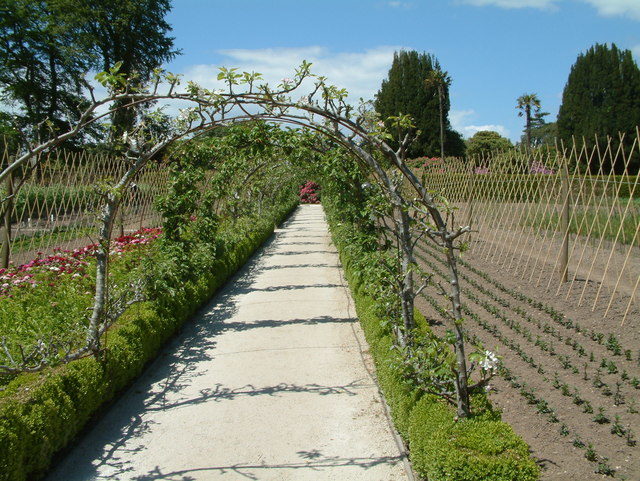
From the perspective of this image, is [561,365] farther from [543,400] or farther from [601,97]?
[601,97]

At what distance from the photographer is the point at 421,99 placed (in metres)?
40.2

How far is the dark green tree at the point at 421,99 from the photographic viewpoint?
39.2 m

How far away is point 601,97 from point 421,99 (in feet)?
41.6

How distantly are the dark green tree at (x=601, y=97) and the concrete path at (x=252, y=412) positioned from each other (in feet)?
88.7

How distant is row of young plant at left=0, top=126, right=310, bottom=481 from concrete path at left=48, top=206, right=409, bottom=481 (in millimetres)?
265

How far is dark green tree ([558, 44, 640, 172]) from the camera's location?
2947 centimetres

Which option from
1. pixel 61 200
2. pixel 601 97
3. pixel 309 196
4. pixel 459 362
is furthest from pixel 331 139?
pixel 309 196

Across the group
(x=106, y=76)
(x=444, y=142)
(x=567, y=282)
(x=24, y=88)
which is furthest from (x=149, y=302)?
(x=444, y=142)

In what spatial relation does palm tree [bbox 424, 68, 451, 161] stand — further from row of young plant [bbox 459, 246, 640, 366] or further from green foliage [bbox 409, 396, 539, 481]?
green foliage [bbox 409, 396, 539, 481]

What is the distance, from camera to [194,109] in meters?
4.49

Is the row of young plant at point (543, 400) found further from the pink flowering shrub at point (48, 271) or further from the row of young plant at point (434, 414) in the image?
the pink flowering shrub at point (48, 271)

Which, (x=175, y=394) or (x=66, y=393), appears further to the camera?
(x=175, y=394)

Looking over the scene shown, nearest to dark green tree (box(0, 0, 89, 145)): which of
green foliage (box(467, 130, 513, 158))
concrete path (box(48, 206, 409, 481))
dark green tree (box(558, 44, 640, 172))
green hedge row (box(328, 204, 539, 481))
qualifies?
concrete path (box(48, 206, 409, 481))

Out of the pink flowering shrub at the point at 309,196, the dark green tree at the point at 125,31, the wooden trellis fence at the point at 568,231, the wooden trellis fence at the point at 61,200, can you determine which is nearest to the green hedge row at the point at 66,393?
the wooden trellis fence at the point at 61,200
